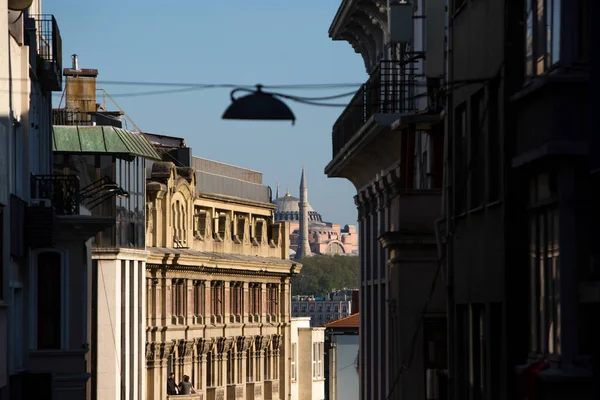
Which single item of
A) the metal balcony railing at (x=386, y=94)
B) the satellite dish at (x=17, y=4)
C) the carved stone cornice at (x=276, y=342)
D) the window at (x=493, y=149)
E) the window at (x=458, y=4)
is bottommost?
the carved stone cornice at (x=276, y=342)

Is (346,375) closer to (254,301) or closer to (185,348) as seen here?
(254,301)

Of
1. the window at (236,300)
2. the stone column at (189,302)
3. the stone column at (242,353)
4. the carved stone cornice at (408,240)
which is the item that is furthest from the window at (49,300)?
the stone column at (242,353)

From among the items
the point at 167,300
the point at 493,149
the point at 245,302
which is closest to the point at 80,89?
the point at 167,300

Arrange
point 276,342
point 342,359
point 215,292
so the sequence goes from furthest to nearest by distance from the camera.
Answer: point 342,359
point 276,342
point 215,292

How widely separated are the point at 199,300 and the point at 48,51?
165 ft

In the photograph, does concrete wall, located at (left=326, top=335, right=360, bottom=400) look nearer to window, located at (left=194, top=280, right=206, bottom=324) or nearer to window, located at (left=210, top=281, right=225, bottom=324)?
window, located at (left=210, top=281, right=225, bottom=324)

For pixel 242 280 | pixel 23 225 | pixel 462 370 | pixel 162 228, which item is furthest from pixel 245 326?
pixel 462 370

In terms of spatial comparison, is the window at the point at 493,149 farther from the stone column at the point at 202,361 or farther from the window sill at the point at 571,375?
the stone column at the point at 202,361

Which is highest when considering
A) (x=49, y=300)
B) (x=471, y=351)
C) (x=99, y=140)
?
(x=99, y=140)

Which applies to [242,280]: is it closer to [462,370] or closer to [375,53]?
[375,53]

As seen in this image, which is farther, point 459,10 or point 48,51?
point 48,51

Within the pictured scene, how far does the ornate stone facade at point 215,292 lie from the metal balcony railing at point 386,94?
40.6 meters

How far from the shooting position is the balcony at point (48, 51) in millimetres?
41781

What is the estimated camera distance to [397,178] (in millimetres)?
38750
